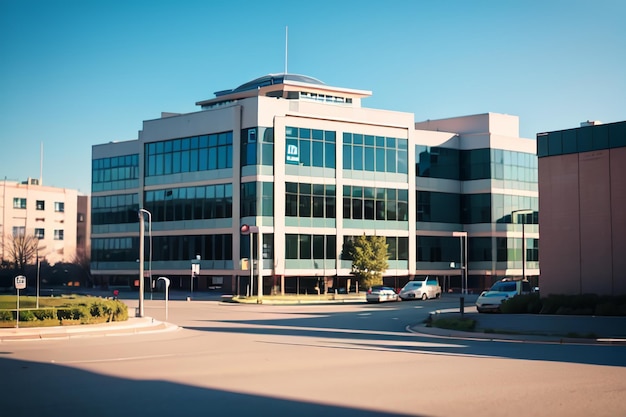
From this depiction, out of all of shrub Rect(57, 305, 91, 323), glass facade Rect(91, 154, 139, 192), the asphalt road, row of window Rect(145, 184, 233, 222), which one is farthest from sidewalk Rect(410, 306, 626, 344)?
glass facade Rect(91, 154, 139, 192)

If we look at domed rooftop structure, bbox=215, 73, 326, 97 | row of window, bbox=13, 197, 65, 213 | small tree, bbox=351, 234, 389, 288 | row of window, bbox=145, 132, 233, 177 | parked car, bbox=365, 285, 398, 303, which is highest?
domed rooftop structure, bbox=215, 73, 326, 97

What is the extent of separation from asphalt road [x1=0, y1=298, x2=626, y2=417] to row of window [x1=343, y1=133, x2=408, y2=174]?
41857mm

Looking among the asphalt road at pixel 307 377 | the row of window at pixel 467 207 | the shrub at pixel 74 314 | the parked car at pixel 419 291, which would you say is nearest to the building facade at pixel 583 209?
the asphalt road at pixel 307 377

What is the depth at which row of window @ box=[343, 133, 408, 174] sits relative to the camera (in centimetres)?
6788

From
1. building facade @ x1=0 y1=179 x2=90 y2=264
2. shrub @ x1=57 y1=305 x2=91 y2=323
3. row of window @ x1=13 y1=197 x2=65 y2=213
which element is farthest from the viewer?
row of window @ x1=13 y1=197 x2=65 y2=213

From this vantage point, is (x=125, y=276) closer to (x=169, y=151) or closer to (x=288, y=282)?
(x=169, y=151)

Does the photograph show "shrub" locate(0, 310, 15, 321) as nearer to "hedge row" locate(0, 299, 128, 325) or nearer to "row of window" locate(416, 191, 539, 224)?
"hedge row" locate(0, 299, 128, 325)

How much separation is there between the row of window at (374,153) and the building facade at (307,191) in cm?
11

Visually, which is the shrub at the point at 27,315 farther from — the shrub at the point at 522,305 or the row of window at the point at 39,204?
the row of window at the point at 39,204

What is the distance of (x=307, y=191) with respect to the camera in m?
65.6

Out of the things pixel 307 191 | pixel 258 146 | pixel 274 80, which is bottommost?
pixel 307 191

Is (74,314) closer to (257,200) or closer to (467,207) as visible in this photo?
(257,200)

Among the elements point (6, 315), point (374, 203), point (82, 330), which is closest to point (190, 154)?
point (374, 203)

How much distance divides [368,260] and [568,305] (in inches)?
1308
